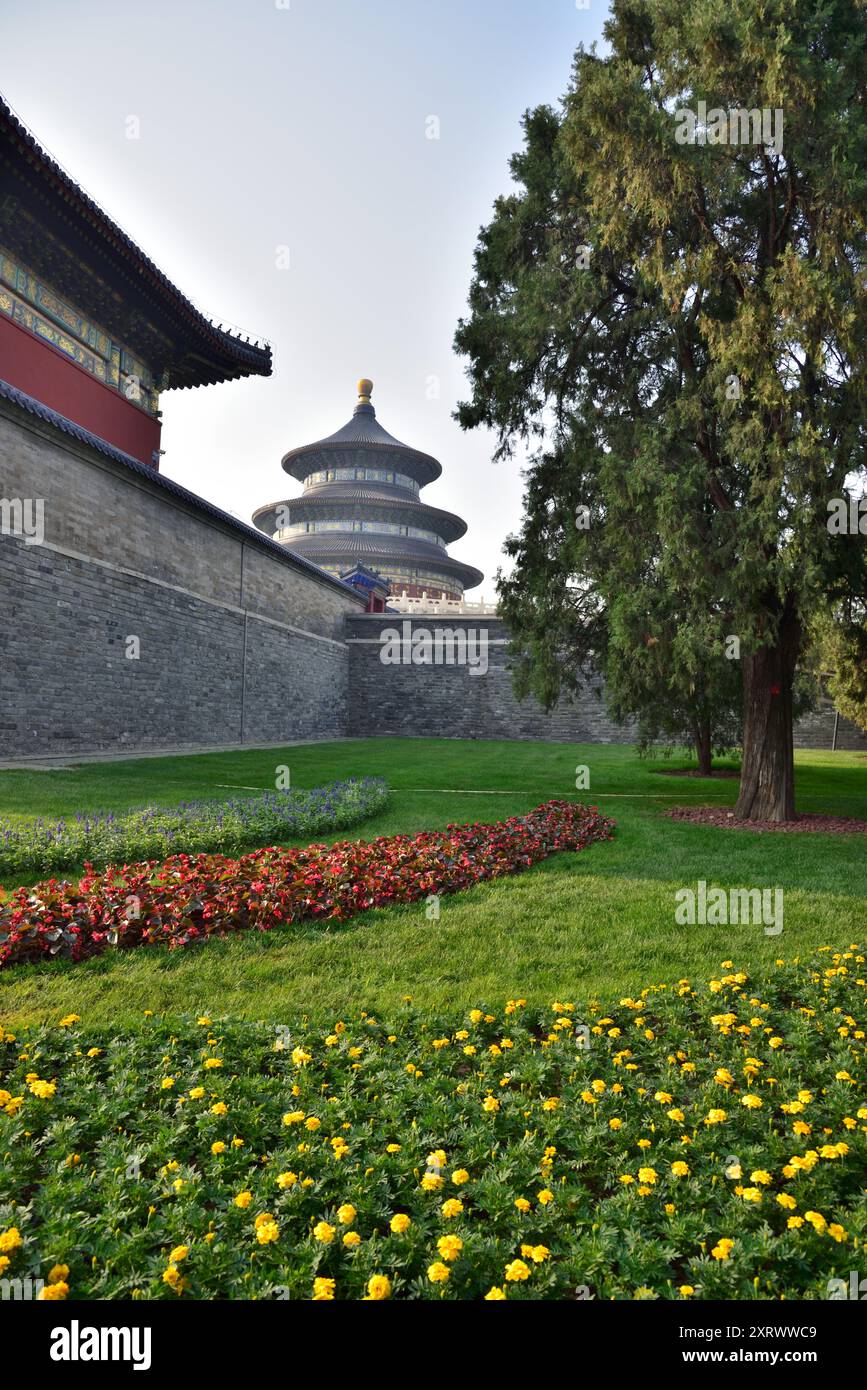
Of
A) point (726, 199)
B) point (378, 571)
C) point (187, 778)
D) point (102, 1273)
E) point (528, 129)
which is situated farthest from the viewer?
point (378, 571)

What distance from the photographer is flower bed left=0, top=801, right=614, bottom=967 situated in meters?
5.04

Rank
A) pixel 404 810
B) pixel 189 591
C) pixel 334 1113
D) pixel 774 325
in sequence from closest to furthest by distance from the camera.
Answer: pixel 334 1113
pixel 774 325
pixel 404 810
pixel 189 591

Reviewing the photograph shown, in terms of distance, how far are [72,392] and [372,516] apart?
2773 cm

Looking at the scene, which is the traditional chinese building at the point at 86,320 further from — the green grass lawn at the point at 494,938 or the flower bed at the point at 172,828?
the green grass lawn at the point at 494,938

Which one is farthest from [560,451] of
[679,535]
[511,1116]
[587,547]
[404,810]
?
Result: [511,1116]

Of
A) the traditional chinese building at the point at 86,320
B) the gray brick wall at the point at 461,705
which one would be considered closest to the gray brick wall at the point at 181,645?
the gray brick wall at the point at 461,705

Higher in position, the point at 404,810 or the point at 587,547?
the point at 587,547

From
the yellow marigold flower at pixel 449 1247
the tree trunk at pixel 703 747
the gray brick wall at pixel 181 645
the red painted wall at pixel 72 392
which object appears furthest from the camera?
the tree trunk at pixel 703 747

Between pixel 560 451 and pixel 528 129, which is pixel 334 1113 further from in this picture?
pixel 528 129

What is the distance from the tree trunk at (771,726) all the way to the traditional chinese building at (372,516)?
105 feet

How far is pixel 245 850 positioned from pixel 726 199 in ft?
35.0

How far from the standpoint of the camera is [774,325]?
877cm

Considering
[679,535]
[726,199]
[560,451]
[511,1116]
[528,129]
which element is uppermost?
[528,129]

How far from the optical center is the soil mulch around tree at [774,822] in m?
Result: 10.0
